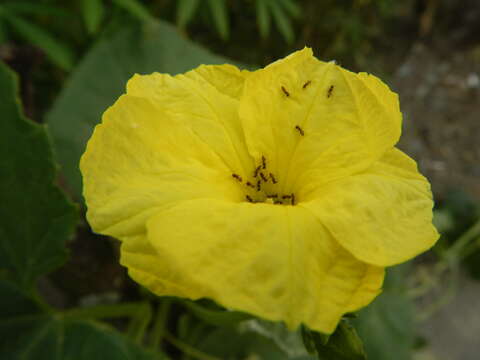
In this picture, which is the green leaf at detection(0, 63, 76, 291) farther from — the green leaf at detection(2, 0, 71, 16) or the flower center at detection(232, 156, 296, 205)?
the green leaf at detection(2, 0, 71, 16)

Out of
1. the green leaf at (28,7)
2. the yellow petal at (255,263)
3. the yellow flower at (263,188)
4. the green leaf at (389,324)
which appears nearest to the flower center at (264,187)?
the yellow flower at (263,188)

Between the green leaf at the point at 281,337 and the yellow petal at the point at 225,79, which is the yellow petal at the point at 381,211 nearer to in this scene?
the yellow petal at the point at 225,79

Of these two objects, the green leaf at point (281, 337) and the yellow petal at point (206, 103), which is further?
the green leaf at point (281, 337)

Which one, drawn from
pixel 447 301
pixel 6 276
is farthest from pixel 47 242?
pixel 447 301

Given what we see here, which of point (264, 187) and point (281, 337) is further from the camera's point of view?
point (281, 337)

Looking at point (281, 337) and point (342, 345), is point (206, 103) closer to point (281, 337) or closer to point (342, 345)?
point (342, 345)

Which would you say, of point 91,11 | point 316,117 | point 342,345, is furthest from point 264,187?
point 91,11
